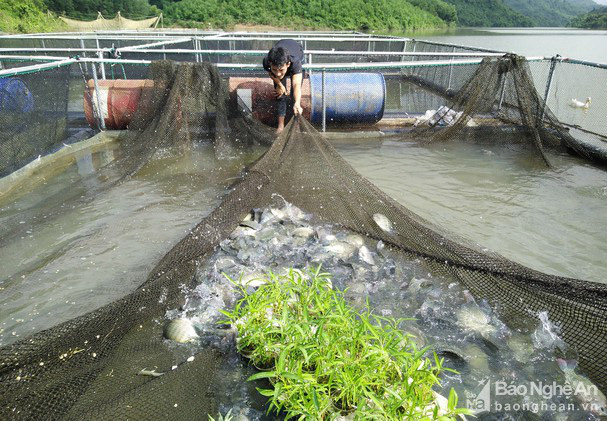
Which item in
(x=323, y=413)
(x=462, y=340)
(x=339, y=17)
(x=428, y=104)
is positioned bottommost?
(x=462, y=340)

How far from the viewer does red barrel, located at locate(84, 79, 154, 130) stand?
7133 mm

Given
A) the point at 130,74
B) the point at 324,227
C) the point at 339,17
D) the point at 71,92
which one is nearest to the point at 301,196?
the point at 324,227

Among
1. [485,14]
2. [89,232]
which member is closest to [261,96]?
[89,232]

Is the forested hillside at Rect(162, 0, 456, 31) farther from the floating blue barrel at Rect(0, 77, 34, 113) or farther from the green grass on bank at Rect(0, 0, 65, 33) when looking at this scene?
the floating blue barrel at Rect(0, 77, 34, 113)

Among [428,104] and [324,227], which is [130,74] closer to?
[428,104]

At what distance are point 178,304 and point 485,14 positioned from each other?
13664 centimetres

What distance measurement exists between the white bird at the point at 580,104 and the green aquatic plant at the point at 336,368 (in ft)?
31.3

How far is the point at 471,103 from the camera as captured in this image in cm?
702

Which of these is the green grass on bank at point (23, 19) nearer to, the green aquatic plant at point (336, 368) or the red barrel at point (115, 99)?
the red barrel at point (115, 99)

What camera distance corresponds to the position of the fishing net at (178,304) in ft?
6.61

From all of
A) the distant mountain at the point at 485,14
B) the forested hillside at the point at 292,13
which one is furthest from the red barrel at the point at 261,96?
the distant mountain at the point at 485,14

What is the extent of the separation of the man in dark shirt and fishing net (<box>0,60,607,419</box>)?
1035 mm

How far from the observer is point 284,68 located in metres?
6.19

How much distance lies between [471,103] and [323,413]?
21.2ft
